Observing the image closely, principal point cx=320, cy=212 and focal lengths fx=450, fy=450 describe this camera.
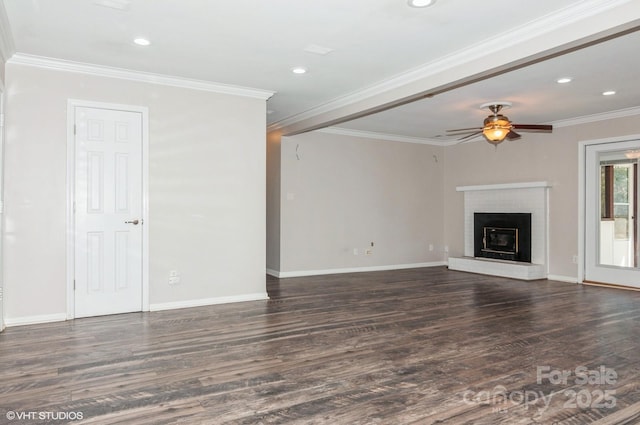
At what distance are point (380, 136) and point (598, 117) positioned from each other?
3461 millimetres

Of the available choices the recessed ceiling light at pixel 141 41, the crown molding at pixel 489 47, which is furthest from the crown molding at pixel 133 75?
the crown molding at pixel 489 47

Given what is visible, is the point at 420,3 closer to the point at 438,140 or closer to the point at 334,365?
the point at 334,365

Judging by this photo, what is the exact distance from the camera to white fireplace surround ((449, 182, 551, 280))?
7.35 metres

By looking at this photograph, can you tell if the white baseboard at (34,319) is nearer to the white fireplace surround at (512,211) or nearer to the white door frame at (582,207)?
the white fireplace surround at (512,211)

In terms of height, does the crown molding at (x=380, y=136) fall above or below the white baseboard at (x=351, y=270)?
above

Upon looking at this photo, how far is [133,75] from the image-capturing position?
4723 millimetres

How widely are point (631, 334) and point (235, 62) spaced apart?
4.39 m

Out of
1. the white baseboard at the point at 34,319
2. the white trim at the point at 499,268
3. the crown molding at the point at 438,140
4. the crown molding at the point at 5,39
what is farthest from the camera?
the white trim at the point at 499,268

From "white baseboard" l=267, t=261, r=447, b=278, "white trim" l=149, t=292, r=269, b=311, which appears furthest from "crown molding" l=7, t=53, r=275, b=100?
"white baseboard" l=267, t=261, r=447, b=278

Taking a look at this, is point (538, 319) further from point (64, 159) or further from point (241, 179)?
point (64, 159)

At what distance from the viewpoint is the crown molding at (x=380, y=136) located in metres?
7.91

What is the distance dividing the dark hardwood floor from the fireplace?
243 centimetres

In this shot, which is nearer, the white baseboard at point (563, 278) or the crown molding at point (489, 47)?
the crown molding at point (489, 47)

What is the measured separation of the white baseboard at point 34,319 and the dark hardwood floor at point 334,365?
166 millimetres
